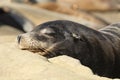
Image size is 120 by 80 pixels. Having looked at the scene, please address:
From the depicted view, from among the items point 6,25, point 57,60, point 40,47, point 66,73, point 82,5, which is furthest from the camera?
point 82,5

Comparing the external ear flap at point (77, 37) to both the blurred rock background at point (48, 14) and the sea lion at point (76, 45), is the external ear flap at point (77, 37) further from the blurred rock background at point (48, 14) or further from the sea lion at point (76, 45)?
the blurred rock background at point (48, 14)

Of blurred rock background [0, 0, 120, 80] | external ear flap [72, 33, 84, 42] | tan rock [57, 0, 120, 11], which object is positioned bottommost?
tan rock [57, 0, 120, 11]

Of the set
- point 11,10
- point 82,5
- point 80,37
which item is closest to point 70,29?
point 80,37

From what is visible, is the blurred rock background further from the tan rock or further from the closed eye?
the closed eye

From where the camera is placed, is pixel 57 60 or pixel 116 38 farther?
pixel 116 38

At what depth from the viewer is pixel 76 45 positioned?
5.59 meters

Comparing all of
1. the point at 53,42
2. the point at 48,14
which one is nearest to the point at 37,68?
the point at 53,42

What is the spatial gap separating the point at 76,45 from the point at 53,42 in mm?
264

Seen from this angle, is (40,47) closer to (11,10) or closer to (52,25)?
(52,25)

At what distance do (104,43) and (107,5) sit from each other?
12.8 m

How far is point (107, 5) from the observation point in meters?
18.5

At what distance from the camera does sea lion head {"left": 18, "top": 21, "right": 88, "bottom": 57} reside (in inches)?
216

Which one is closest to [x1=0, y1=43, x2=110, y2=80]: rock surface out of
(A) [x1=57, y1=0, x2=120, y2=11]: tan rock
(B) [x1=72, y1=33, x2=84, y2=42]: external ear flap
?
(B) [x1=72, y1=33, x2=84, y2=42]: external ear flap

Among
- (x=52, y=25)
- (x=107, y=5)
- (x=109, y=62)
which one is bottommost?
(x=107, y=5)
